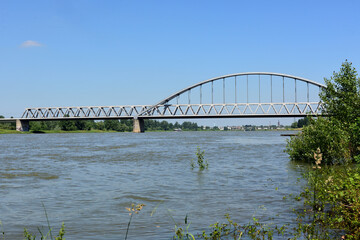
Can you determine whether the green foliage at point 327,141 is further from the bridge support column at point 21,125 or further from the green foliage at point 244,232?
the bridge support column at point 21,125

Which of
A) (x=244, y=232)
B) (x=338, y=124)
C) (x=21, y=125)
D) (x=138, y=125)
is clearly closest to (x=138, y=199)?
(x=244, y=232)

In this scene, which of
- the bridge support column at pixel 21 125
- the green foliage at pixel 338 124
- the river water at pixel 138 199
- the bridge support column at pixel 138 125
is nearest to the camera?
the river water at pixel 138 199

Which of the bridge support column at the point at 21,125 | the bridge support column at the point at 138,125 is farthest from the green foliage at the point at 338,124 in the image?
the bridge support column at the point at 21,125

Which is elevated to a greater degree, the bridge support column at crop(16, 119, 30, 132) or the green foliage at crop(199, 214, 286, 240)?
the bridge support column at crop(16, 119, 30, 132)

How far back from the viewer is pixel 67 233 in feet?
30.6

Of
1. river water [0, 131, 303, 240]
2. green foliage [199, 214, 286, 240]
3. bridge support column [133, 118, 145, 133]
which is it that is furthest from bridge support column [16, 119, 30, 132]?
green foliage [199, 214, 286, 240]

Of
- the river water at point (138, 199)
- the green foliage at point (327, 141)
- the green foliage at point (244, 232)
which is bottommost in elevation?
the river water at point (138, 199)

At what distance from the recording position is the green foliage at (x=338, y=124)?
21.4 metres

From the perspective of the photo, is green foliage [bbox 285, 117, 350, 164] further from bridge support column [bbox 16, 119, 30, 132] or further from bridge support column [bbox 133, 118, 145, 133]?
bridge support column [bbox 16, 119, 30, 132]

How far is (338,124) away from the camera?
21.9 m

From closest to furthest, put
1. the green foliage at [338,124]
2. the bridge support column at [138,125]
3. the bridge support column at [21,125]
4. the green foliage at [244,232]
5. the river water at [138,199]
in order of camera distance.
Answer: the green foliage at [244,232]
the river water at [138,199]
the green foliage at [338,124]
the bridge support column at [21,125]
the bridge support column at [138,125]

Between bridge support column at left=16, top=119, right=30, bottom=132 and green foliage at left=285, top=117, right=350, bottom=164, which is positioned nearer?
green foliage at left=285, top=117, right=350, bottom=164

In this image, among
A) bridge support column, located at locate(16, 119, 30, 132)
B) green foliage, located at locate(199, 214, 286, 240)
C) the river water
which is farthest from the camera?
bridge support column, located at locate(16, 119, 30, 132)

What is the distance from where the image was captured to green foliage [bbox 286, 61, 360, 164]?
21391mm
